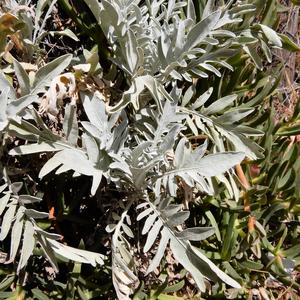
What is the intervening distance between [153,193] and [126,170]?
17 cm

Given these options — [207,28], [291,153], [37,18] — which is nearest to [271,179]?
[291,153]

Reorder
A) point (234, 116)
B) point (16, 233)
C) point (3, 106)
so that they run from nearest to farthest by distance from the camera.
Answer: point (3, 106) < point (16, 233) < point (234, 116)

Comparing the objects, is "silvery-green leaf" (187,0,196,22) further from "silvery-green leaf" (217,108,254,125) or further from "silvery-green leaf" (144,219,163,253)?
"silvery-green leaf" (144,219,163,253)

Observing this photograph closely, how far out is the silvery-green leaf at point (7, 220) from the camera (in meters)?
1.03

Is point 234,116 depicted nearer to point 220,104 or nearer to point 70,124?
point 220,104

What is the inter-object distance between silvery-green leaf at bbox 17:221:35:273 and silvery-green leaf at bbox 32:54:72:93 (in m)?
0.26

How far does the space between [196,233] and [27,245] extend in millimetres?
311

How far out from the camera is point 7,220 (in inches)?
41.4

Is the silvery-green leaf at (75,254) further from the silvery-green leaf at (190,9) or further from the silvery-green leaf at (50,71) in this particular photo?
the silvery-green leaf at (190,9)

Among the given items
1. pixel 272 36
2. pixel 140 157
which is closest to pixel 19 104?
pixel 140 157

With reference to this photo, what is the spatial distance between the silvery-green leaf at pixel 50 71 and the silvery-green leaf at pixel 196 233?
369mm

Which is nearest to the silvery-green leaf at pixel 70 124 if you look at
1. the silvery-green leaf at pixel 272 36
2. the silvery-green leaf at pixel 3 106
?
the silvery-green leaf at pixel 3 106

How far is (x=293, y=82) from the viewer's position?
186cm

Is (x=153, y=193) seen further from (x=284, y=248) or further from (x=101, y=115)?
(x=284, y=248)
